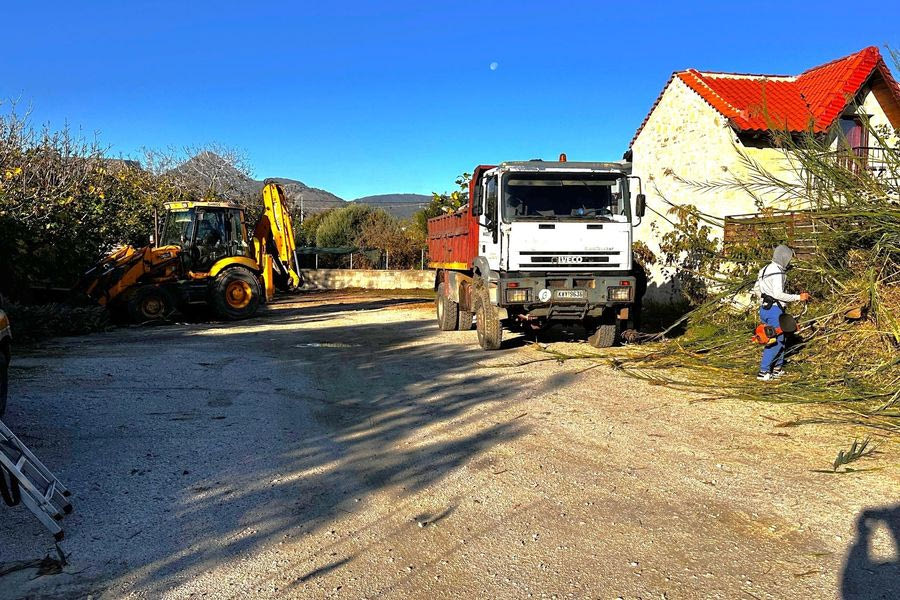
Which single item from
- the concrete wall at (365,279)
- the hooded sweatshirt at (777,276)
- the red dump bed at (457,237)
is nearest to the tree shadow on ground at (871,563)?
the hooded sweatshirt at (777,276)

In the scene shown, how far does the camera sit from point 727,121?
16.1 m

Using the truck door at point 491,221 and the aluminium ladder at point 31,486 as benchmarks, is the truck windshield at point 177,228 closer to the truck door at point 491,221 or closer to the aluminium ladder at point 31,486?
the truck door at point 491,221

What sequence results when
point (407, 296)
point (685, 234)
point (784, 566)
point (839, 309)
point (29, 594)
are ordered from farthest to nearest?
1. point (407, 296)
2. point (685, 234)
3. point (839, 309)
4. point (784, 566)
5. point (29, 594)

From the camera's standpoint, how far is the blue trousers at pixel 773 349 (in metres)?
8.67

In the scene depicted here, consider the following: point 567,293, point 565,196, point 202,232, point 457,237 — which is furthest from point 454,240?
point 202,232

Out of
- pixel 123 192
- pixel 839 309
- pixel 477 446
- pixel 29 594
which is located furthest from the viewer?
pixel 123 192

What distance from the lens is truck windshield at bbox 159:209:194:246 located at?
17.2 m

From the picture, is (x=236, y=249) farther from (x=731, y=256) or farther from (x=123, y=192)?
(x=731, y=256)

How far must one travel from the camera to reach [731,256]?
11320 mm

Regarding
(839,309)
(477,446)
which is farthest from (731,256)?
(477,446)

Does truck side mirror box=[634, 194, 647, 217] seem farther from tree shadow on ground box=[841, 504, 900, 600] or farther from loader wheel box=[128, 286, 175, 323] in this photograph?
loader wheel box=[128, 286, 175, 323]

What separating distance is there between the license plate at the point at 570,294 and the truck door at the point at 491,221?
1023 millimetres

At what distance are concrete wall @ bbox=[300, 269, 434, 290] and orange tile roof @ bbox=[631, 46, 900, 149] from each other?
1345 cm

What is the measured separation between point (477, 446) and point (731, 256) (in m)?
6.83
